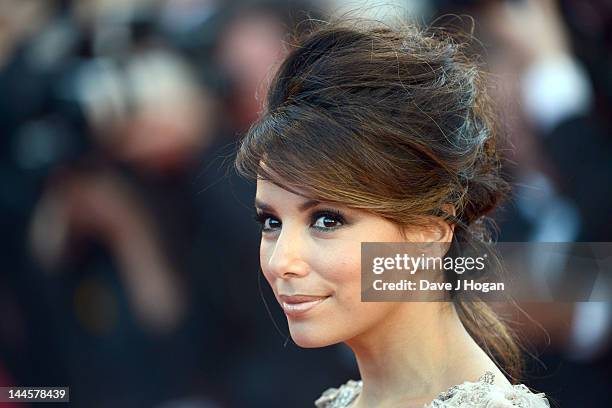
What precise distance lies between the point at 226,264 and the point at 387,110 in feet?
3.95

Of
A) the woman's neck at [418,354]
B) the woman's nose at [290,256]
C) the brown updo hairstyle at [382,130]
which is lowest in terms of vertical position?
the woman's neck at [418,354]

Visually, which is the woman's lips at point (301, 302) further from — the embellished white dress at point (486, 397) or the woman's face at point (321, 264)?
the embellished white dress at point (486, 397)

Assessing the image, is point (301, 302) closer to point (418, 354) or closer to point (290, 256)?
point (290, 256)

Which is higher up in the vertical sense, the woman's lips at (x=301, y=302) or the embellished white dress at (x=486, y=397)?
the woman's lips at (x=301, y=302)

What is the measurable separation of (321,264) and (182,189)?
1.22m

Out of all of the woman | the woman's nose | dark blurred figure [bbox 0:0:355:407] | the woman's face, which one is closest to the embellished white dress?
the woman

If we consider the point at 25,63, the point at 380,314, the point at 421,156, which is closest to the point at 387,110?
the point at 421,156

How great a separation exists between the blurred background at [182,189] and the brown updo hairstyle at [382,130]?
0.79 meters

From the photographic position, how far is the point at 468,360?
1409mm

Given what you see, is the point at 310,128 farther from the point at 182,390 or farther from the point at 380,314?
Result: the point at 182,390

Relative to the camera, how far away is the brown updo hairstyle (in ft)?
4.50

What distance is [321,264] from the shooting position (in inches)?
55.5

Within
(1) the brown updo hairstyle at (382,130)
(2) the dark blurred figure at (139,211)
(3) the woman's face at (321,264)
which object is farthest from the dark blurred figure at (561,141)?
(3) the woman's face at (321,264)

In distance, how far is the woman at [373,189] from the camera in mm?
1371
